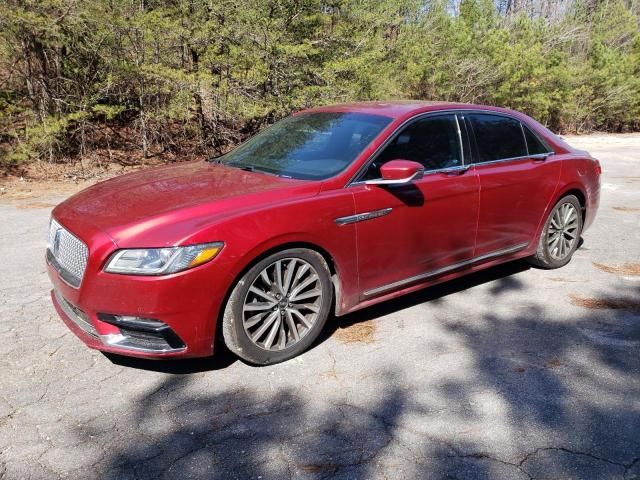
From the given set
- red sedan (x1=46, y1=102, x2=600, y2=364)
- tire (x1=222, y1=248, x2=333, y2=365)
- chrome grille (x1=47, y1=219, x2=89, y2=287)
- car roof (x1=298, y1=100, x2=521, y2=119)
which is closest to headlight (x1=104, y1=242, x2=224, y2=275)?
red sedan (x1=46, y1=102, x2=600, y2=364)

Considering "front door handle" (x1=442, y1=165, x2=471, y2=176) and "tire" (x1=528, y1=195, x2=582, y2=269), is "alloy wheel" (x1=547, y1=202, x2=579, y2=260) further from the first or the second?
"front door handle" (x1=442, y1=165, x2=471, y2=176)

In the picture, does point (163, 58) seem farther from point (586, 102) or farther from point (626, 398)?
point (586, 102)

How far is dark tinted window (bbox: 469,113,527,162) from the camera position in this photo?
4.50 m

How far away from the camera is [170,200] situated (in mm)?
3289

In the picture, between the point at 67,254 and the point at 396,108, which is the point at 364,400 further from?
the point at 396,108

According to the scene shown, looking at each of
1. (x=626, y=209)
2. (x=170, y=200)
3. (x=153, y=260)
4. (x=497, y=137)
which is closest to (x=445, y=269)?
(x=497, y=137)

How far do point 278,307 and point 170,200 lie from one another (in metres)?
0.95

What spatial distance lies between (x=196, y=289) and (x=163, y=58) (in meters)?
9.91

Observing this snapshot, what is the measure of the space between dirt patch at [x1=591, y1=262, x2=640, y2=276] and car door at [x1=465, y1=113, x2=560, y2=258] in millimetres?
1072

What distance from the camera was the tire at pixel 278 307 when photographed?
10.4ft

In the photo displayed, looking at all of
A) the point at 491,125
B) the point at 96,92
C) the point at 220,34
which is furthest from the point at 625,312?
the point at 96,92

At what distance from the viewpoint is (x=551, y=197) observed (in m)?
5.01

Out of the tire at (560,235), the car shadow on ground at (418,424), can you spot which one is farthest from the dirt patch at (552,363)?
the tire at (560,235)

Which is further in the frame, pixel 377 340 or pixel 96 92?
pixel 96 92
